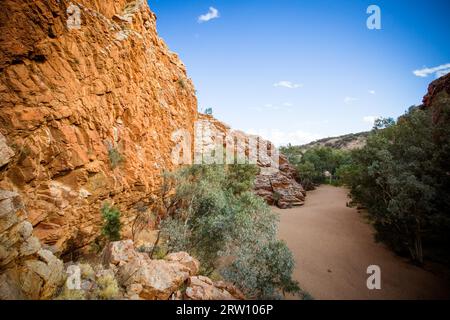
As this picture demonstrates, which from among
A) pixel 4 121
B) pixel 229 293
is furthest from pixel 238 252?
pixel 4 121

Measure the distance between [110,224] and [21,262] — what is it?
476cm

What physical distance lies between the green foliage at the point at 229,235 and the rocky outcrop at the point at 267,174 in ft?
41.9

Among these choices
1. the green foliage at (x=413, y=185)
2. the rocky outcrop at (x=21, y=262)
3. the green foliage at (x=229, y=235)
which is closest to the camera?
the rocky outcrop at (x=21, y=262)

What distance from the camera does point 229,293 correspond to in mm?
7992

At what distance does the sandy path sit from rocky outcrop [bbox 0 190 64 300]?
1274 centimetres

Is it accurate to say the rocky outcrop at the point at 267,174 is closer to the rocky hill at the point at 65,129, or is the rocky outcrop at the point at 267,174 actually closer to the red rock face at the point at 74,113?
the red rock face at the point at 74,113

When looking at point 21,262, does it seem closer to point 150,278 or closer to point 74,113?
point 150,278

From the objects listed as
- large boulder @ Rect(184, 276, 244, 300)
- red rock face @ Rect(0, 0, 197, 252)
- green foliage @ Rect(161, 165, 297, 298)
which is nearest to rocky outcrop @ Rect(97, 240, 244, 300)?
large boulder @ Rect(184, 276, 244, 300)

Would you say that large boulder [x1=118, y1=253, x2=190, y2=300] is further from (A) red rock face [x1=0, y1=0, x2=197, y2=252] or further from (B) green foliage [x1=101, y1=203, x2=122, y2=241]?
(A) red rock face [x1=0, y1=0, x2=197, y2=252]

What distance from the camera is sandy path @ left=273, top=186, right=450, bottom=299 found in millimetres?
11305

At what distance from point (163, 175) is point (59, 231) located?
6588 millimetres

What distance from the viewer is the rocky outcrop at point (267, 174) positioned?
93.9 feet

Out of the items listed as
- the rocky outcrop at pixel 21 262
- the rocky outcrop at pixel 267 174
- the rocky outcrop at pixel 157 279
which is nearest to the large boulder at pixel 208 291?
the rocky outcrop at pixel 157 279

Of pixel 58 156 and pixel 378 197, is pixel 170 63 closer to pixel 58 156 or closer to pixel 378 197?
pixel 58 156
